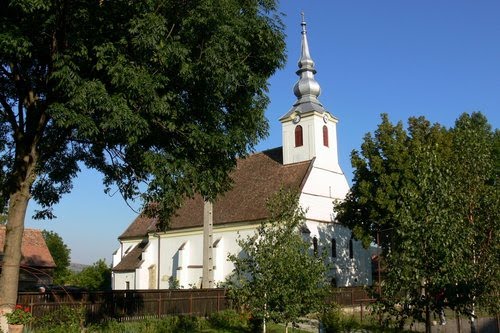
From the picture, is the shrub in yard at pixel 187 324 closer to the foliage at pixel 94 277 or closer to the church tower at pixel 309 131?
the church tower at pixel 309 131

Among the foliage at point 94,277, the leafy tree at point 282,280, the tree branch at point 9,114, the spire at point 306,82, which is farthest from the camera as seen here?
the foliage at point 94,277

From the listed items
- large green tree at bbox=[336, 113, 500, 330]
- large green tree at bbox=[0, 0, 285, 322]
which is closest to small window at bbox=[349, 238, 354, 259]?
large green tree at bbox=[336, 113, 500, 330]

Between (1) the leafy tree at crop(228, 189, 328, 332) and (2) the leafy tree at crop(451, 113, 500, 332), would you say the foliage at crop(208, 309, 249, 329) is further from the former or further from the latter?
(2) the leafy tree at crop(451, 113, 500, 332)

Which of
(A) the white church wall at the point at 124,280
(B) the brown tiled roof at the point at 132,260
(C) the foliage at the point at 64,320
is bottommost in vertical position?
(C) the foliage at the point at 64,320

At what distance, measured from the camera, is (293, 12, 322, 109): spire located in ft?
151

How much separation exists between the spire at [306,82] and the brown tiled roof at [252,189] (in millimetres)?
5045

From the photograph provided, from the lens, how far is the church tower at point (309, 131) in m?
42.9

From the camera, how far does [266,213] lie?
3797cm

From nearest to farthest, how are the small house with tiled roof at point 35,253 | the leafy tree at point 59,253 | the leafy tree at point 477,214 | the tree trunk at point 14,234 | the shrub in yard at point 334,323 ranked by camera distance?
the tree trunk at point 14,234, the leafy tree at point 477,214, the shrub in yard at point 334,323, the small house with tiled roof at point 35,253, the leafy tree at point 59,253

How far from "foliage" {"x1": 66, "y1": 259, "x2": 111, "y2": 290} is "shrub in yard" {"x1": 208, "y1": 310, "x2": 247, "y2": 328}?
34.5 metres

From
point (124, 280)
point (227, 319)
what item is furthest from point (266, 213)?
point (124, 280)

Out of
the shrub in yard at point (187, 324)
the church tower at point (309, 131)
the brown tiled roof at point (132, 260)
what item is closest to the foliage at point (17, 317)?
the shrub in yard at point (187, 324)

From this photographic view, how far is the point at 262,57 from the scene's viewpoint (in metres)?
13.7

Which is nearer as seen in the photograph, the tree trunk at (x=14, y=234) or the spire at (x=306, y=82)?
the tree trunk at (x=14, y=234)
